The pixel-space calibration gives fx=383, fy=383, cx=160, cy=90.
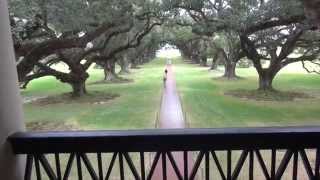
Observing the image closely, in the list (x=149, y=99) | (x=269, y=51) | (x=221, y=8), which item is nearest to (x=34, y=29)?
(x=221, y=8)

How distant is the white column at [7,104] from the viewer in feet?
4.94

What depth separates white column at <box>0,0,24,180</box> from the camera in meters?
1.51

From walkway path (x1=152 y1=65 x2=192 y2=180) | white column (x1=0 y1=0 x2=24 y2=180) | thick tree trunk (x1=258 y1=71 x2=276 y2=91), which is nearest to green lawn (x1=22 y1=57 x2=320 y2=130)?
walkway path (x1=152 y1=65 x2=192 y2=180)

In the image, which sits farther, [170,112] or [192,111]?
[192,111]

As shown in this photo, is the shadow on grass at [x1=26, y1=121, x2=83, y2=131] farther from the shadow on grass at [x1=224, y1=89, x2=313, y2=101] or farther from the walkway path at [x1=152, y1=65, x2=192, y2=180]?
the shadow on grass at [x1=224, y1=89, x2=313, y2=101]

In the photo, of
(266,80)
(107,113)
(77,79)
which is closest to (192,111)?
(107,113)

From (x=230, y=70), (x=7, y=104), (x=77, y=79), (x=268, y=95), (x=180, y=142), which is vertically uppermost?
(x=7, y=104)

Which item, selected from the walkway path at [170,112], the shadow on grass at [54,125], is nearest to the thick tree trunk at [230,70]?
the walkway path at [170,112]

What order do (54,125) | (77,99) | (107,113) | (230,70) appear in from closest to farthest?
(54,125) < (107,113) < (77,99) < (230,70)

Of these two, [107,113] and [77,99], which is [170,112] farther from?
[77,99]

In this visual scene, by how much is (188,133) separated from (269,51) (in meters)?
13.6

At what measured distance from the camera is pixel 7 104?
5.03 ft

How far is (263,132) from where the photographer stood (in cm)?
151

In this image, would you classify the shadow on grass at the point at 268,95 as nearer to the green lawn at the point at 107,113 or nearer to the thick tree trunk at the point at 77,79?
the green lawn at the point at 107,113
